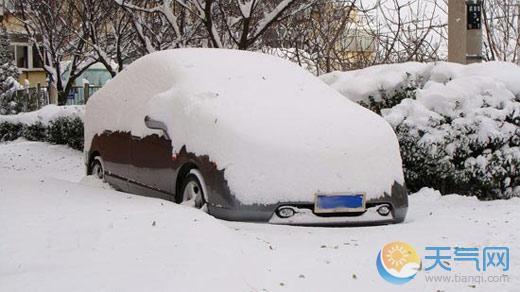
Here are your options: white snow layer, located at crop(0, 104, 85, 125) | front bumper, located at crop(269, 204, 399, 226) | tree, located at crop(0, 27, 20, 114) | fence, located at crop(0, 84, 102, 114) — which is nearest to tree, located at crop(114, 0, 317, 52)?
white snow layer, located at crop(0, 104, 85, 125)

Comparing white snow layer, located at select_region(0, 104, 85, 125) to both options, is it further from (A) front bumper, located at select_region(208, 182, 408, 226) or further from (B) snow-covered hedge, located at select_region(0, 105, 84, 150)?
(A) front bumper, located at select_region(208, 182, 408, 226)

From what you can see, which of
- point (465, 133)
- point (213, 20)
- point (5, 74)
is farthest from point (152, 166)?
point (5, 74)

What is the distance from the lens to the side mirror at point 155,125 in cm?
609

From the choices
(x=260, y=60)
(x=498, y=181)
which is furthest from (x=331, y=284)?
(x=498, y=181)

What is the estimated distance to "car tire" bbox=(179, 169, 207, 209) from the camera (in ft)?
18.1

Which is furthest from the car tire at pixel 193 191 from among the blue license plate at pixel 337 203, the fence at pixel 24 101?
the fence at pixel 24 101

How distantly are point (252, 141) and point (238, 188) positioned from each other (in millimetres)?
388

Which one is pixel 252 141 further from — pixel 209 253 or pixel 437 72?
pixel 437 72

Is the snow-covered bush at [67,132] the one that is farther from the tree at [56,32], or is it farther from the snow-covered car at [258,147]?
the snow-covered car at [258,147]

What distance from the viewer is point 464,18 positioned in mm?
9773

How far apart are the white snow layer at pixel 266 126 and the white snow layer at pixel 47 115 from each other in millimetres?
8276

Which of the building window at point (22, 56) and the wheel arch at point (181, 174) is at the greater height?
the building window at point (22, 56)

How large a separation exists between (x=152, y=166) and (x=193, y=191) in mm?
817

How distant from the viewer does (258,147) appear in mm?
5227
